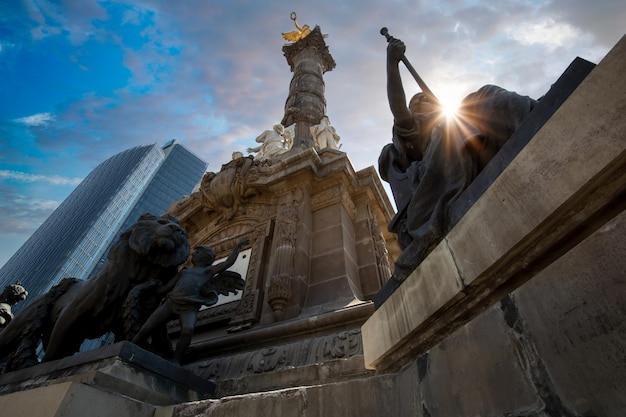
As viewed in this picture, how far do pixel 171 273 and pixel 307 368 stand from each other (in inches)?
94.4

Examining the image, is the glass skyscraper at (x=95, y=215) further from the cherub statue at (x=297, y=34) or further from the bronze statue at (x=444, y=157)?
the bronze statue at (x=444, y=157)

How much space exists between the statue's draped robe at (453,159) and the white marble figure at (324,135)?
815cm

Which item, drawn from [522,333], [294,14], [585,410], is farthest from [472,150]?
[294,14]

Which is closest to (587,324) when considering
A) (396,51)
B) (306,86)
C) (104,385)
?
(396,51)

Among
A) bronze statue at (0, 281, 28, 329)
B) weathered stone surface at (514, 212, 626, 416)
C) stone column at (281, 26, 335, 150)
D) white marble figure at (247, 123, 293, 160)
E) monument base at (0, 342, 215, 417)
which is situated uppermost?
stone column at (281, 26, 335, 150)

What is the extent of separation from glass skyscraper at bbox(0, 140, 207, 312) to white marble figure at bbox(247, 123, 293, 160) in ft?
178

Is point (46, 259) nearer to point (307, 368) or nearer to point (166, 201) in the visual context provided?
point (166, 201)

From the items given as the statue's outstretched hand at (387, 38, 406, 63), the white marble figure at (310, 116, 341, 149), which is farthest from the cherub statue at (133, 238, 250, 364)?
the white marble figure at (310, 116, 341, 149)

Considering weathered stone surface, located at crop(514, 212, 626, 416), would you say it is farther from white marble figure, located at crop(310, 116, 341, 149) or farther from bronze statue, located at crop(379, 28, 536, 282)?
white marble figure, located at crop(310, 116, 341, 149)

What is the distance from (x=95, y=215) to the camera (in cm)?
6103

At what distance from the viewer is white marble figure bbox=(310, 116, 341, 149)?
10.7m

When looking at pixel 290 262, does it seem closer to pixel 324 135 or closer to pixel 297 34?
pixel 324 135

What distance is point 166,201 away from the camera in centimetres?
7512

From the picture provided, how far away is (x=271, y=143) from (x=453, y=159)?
882 centimetres
